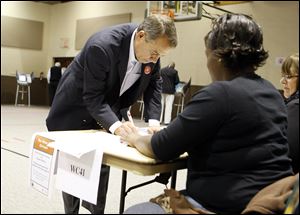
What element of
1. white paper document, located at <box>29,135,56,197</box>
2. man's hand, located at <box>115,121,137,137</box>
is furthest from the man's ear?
white paper document, located at <box>29,135,56,197</box>

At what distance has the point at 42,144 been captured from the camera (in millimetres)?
1323

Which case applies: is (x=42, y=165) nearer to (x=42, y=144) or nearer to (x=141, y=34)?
(x=42, y=144)

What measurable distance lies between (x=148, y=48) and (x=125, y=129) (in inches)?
15.1

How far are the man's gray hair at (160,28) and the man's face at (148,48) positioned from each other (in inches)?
0.7

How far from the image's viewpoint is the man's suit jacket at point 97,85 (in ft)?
5.23

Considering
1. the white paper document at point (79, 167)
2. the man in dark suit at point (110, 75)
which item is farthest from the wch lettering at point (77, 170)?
the man in dark suit at point (110, 75)

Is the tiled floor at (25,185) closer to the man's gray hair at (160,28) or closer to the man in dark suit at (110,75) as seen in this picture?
the man in dark suit at (110,75)

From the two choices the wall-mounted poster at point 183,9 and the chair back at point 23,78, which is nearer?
the wall-mounted poster at point 183,9

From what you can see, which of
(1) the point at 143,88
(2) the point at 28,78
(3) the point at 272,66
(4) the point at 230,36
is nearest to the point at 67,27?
(2) the point at 28,78

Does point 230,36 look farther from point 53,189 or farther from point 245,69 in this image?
point 53,189

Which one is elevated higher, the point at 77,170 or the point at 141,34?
the point at 141,34

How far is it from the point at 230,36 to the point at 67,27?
1149 cm

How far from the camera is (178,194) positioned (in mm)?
1065

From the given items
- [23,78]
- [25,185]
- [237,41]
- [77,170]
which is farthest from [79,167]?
[23,78]
